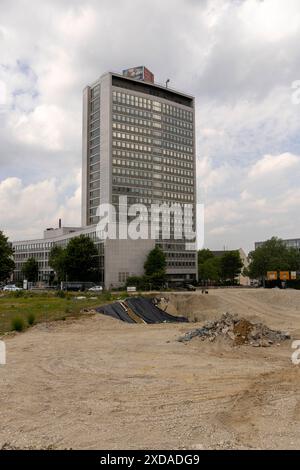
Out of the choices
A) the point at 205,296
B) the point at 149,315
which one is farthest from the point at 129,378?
the point at 205,296

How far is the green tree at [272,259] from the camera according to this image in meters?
124

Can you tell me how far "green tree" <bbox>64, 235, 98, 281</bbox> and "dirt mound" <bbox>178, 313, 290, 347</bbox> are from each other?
267ft

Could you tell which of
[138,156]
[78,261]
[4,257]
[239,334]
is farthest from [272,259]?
[239,334]

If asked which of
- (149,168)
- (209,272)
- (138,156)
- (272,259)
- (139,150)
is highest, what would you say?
(139,150)

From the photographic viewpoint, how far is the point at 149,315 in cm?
4884

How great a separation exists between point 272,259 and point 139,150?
188ft

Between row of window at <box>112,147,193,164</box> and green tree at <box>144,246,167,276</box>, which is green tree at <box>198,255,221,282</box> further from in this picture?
row of window at <box>112,147,193,164</box>

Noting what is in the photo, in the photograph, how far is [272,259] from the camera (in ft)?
411

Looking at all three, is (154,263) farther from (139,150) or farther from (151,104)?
(151,104)

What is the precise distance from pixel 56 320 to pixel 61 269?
73.0 metres

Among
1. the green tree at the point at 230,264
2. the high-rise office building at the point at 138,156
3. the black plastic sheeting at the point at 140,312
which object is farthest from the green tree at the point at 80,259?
the black plastic sheeting at the point at 140,312

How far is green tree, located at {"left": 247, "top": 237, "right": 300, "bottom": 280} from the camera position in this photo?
408ft

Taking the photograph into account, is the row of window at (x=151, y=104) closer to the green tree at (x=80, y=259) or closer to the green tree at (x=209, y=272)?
the green tree at (x=80, y=259)
